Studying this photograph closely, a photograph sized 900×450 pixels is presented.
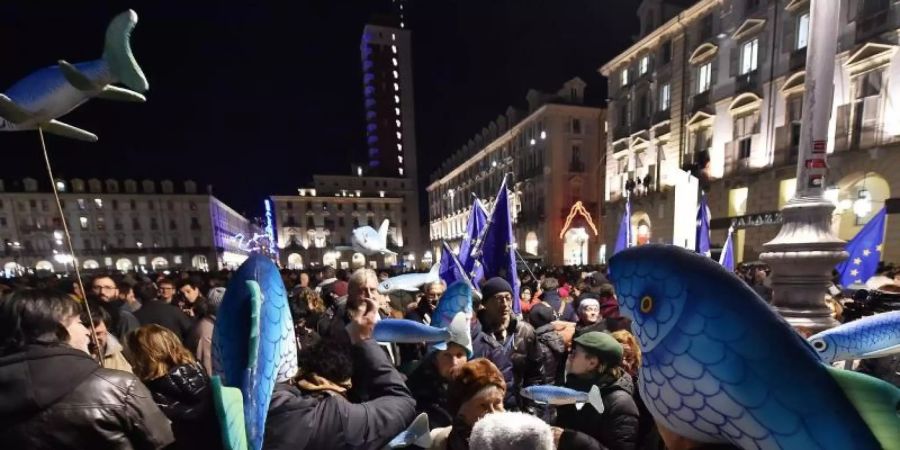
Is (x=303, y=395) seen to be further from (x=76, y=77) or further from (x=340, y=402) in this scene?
(x=76, y=77)

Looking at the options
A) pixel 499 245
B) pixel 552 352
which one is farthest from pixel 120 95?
pixel 499 245

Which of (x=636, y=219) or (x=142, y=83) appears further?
(x=636, y=219)

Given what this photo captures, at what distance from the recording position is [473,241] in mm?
6176

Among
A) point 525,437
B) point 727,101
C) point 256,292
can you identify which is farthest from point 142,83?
point 727,101

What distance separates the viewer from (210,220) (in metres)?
58.7

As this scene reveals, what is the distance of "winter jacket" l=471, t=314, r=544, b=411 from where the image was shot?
10.4ft

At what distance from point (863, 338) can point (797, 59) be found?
738 inches

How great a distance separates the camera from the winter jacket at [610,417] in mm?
2062

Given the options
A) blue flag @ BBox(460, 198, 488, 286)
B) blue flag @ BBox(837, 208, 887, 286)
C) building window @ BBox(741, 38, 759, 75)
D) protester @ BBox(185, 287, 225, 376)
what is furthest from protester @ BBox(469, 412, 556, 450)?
building window @ BBox(741, 38, 759, 75)

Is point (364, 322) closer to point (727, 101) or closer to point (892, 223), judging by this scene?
point (892, 223)

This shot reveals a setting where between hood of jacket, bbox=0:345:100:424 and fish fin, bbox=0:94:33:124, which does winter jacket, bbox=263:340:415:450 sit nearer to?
hood of jacket, bbox=0:345:100:424

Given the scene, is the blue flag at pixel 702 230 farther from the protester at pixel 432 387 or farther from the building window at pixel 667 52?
the building window at pixel 667 52

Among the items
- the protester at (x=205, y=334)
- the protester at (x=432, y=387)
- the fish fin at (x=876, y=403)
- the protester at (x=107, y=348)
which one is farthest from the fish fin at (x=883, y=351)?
the protester at (x=107, y=348)

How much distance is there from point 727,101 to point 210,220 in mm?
64754
